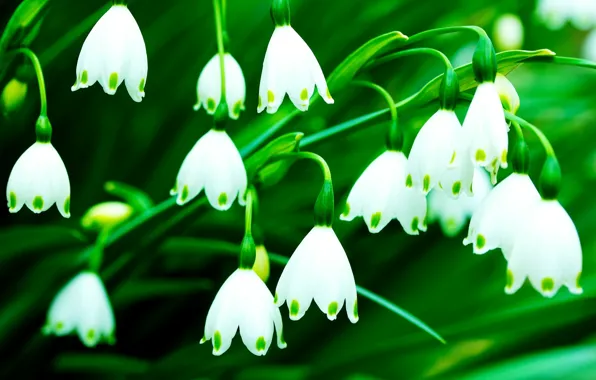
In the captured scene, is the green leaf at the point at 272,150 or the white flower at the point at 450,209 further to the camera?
the white flower at the point at 450,209

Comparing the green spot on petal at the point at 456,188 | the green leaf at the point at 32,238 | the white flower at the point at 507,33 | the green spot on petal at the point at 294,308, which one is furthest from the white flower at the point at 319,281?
the white flower at the point at 507,33

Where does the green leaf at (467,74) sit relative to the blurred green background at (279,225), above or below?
below

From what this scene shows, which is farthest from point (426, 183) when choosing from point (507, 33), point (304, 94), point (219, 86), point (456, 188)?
point (507, 33)

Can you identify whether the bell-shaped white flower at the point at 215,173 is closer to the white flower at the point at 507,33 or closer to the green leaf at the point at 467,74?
the green leaf at the point at 467,74

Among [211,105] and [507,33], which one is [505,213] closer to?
[211,105]

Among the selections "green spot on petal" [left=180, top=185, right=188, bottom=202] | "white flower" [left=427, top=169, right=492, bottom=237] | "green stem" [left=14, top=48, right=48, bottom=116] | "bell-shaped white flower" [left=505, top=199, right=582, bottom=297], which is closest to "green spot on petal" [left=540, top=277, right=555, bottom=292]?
"bell-shaped white flower" [left=505, top=199, right=582, bottom=297]
